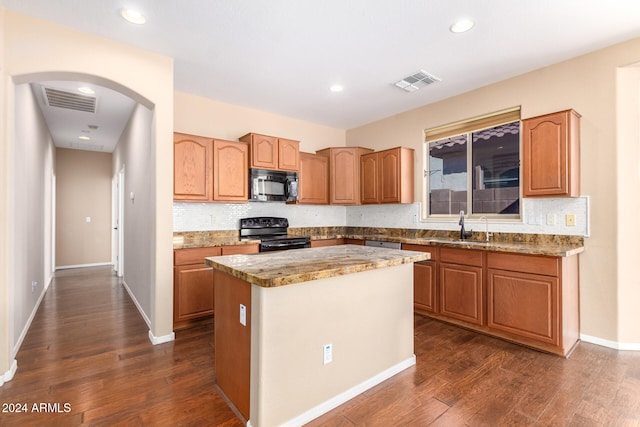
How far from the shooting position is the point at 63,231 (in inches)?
270

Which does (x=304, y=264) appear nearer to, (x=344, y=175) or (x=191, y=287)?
(x=191, y=287)

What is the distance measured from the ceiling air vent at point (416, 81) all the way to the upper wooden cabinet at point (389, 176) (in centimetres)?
91

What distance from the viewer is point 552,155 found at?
2.94 meters

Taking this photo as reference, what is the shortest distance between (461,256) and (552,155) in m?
1.27

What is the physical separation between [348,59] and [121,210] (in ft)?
16.4

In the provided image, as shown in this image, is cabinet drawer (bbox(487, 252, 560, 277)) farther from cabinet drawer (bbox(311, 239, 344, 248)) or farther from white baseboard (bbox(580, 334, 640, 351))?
cabinet drawer (bbox(311, 239, 344, 248))

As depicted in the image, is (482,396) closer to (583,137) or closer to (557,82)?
(583,137)

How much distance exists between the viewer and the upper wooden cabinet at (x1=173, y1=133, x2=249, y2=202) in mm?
3613

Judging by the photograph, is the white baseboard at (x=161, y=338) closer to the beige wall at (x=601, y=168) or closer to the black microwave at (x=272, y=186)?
the black microwave at (x=272, y=186)

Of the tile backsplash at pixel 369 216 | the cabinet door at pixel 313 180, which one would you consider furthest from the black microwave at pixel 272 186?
the tile backsplash at pixel 369 216

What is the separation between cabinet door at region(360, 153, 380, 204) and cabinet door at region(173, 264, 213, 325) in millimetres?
2606

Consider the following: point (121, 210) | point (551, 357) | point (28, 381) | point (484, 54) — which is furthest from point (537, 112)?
point (121, 210)

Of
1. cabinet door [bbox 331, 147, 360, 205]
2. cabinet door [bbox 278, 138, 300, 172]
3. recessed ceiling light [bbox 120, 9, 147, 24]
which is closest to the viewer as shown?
recessed ceiling light [bbox 120, 9, 147, 24]

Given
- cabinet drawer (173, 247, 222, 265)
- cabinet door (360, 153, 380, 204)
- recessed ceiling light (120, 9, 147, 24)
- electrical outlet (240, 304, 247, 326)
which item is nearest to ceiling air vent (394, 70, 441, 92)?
cabinet door (360, 153, 380, 204)
